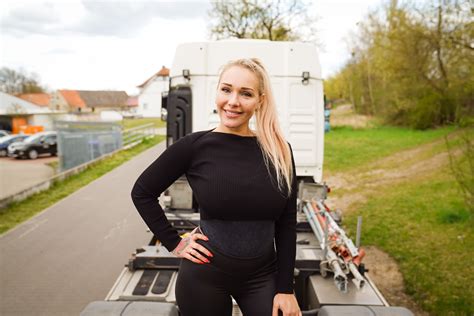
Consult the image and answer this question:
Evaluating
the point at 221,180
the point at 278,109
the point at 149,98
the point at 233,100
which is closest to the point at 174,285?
the point at 221,180

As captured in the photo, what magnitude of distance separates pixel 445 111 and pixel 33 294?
26533 mm

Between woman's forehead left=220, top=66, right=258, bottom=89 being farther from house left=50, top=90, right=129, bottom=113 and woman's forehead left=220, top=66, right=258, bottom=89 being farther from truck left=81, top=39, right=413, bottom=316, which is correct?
house left=50, top=90, right=129, bottom=113

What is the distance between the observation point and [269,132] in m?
2.01

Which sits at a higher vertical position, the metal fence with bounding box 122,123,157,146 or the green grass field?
the metal fence with bounding box 122,123,157,146

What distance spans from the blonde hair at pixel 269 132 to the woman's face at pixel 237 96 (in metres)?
0.04

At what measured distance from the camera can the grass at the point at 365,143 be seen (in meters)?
17.8

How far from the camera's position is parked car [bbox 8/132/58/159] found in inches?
878

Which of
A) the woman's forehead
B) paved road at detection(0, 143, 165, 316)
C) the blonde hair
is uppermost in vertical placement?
the woman's forehead

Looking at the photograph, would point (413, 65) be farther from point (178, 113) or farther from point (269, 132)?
point (269, 132)

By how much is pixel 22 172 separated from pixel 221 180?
19.0m

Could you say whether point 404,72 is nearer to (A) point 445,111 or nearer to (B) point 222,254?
(A) point 445,111

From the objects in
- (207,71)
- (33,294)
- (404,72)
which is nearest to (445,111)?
(404,72)

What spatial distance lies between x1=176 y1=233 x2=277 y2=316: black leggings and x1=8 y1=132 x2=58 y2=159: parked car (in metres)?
23.4

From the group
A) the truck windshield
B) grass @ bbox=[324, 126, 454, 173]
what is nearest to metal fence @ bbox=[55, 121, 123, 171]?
the truck windshield
